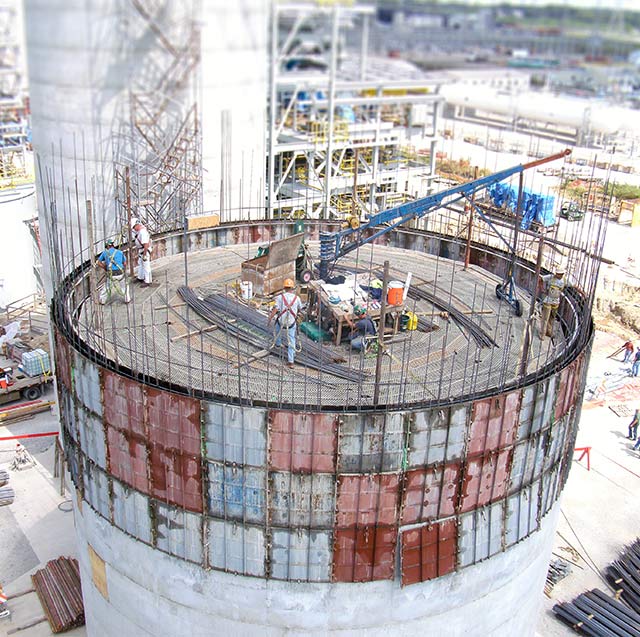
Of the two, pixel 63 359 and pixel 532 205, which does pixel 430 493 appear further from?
pixel 532 205

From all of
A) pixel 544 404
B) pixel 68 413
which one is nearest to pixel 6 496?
pixel 68 413

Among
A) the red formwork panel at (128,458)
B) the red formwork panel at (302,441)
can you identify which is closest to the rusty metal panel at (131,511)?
the red formwork panel at (128,458)

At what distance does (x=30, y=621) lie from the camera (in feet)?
79.3

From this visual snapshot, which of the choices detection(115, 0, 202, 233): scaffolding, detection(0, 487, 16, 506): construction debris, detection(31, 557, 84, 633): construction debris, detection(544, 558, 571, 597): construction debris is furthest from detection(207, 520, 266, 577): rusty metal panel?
detection(0, 487, 16, 506): construction debris

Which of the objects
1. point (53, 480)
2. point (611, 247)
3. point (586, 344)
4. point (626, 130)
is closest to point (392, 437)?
point (586, 344)

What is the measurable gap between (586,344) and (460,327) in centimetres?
328

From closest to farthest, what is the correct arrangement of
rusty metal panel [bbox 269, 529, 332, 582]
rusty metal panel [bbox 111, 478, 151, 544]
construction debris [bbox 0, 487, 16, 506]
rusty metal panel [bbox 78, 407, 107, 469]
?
rusty metal panel [bbox 269, 529, 332, 582] < rusty metal panel [bbox 111, 478, 151, 544] < rusty metal panel [bbox 78, 407, 107, 469] < construction debris [bbox 0, 487, 16, 506]

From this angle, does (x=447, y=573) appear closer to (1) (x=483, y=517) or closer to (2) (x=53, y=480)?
(1) (x=483, y=517)

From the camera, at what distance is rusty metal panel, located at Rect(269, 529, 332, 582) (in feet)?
52.0

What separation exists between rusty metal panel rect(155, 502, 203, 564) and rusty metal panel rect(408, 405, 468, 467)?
16.4 ft

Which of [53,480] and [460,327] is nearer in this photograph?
[460,327]

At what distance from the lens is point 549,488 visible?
18453 mm

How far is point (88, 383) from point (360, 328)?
6560mm

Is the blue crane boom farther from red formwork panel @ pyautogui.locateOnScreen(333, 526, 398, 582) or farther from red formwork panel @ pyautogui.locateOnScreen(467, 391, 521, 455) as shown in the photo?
red formwork panel @ pyautogui.locateOnScreen(333, 526, 398, 582)
